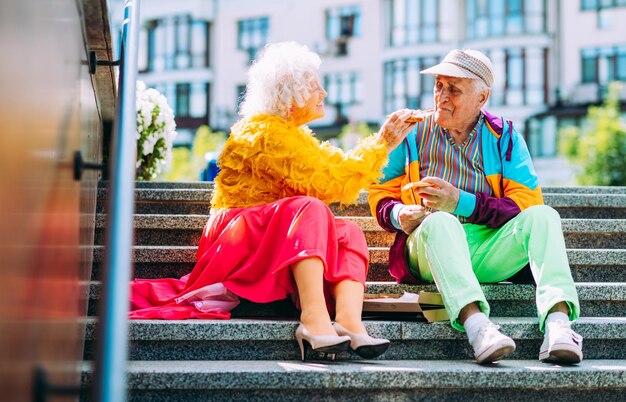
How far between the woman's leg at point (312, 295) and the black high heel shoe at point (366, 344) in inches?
3.2

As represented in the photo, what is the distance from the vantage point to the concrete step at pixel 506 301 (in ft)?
12.9

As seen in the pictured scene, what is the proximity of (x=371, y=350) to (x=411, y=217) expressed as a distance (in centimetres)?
73

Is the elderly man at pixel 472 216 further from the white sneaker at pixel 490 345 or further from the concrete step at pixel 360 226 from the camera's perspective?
the concrete step at pixel 360 226

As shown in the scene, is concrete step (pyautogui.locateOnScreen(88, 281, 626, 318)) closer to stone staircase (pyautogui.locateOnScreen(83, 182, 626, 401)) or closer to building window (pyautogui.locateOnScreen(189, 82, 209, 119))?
stone staircase (pyautogui.locateOnScreen(83, 182, 626, 401))

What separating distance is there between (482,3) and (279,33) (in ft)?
22.8

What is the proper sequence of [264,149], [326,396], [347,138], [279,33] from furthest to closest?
[279,33] → [347,138] → [264,149] → [326,396]

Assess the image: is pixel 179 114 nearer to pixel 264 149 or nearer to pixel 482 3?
pixel 482 3

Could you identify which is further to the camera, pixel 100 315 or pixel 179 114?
pixel 179 114

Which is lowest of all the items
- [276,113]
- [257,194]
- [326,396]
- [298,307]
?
[326,396]

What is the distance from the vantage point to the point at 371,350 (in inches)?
135

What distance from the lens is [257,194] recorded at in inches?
155

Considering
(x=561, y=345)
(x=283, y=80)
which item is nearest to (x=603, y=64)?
(x=283, y=80)

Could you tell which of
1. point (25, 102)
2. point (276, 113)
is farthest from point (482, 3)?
point (25, 102)

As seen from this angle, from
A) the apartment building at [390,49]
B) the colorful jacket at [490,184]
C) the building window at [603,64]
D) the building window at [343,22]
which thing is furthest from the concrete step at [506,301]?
the building window at [343,22]
